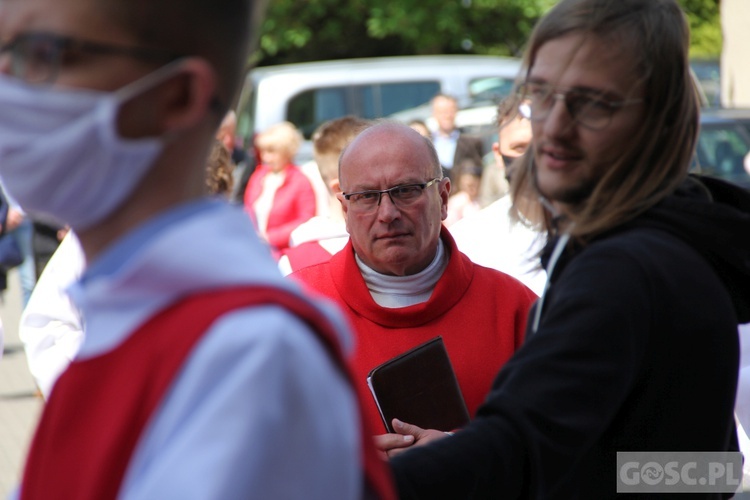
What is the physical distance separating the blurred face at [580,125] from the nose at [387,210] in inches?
65.6

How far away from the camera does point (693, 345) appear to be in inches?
74.9

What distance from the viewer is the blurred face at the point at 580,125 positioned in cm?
195

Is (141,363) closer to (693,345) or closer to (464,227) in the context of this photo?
(693,345)

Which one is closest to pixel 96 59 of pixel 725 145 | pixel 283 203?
pixel 283 203

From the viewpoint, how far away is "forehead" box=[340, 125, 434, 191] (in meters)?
3.78

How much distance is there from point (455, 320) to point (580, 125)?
1.61 m

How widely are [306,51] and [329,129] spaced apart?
70.0ft

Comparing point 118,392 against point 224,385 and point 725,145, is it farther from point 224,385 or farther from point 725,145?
point 725,145

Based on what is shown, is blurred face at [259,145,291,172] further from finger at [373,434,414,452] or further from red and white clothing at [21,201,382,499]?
red and white clothing at [21,201,382,499]

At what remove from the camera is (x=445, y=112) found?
40.7 ft

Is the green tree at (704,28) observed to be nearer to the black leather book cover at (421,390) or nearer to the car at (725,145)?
the car at (725,145)

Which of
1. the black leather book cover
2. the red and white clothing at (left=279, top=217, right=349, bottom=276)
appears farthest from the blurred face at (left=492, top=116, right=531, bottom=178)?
the black leather book cover

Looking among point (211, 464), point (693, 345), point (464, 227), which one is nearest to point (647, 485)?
point (693, 345)

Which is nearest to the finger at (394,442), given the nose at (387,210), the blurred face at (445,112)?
the nose at (387,210)
